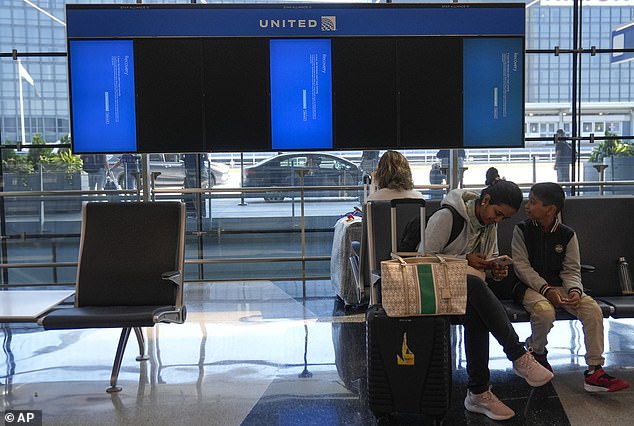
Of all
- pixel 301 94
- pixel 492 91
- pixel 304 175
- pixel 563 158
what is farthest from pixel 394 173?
pixel 563 158

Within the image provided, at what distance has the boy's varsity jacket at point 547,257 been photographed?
12.6 feet

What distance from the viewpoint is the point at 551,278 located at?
3.91 m

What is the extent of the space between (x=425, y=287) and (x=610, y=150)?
5.18m

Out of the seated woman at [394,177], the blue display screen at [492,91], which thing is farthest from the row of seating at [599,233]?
the blue display screen at [492,91]

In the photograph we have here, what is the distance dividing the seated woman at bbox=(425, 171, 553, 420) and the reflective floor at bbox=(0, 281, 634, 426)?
110mm

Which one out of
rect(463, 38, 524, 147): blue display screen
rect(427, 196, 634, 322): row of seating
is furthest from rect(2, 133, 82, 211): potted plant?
rect(427, 196, 634, 322): row of seating

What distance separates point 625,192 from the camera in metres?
7.59

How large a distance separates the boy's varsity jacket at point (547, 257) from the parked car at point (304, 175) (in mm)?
3540

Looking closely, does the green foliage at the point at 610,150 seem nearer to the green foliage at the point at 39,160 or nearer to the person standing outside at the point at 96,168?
the person standing outside at the point at 96,168

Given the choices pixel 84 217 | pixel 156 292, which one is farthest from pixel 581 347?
pixel 84 217

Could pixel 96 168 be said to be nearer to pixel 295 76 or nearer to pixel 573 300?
pixel 295 76

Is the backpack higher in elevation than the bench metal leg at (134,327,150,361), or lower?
higher

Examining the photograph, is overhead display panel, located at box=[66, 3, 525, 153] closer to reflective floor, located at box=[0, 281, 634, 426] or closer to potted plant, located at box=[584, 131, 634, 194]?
potted plant, located at box=[584, 131, 634, 194]

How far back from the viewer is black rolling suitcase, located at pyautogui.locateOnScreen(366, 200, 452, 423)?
3.24m
